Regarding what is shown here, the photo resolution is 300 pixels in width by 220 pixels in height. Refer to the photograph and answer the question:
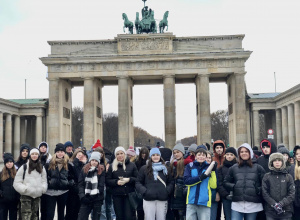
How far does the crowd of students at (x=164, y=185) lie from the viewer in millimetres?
8047

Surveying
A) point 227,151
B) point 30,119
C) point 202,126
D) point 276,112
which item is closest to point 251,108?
point 276,112

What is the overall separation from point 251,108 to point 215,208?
36900 millimetres

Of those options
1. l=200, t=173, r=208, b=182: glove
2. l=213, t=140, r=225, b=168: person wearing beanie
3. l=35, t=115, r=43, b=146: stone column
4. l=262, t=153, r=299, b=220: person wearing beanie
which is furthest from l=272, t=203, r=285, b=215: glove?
l=35, t=115, r=43, b=146: stone column

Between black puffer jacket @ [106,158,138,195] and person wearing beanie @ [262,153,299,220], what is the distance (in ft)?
10.9

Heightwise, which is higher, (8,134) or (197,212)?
(8,134)

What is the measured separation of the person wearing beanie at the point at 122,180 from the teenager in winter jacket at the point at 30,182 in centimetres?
176

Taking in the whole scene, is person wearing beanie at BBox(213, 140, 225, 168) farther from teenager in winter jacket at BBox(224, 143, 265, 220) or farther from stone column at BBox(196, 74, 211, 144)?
stone column at BBox(196, 74, 211, 144)

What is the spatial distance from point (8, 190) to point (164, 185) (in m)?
4.15

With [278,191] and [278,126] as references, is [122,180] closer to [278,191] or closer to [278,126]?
[278,191]

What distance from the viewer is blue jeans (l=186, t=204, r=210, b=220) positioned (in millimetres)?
8203

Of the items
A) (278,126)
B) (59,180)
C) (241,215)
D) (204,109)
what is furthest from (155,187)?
(278,126)

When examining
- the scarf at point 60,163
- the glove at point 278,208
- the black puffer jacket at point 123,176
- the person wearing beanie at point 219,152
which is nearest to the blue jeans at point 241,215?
the glove at point 278,208

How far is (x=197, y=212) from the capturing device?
8.32 meters

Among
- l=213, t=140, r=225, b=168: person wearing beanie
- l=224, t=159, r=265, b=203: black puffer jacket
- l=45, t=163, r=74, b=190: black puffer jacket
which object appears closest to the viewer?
l=224, t=159, r=265, b=203: black puffer jacket
